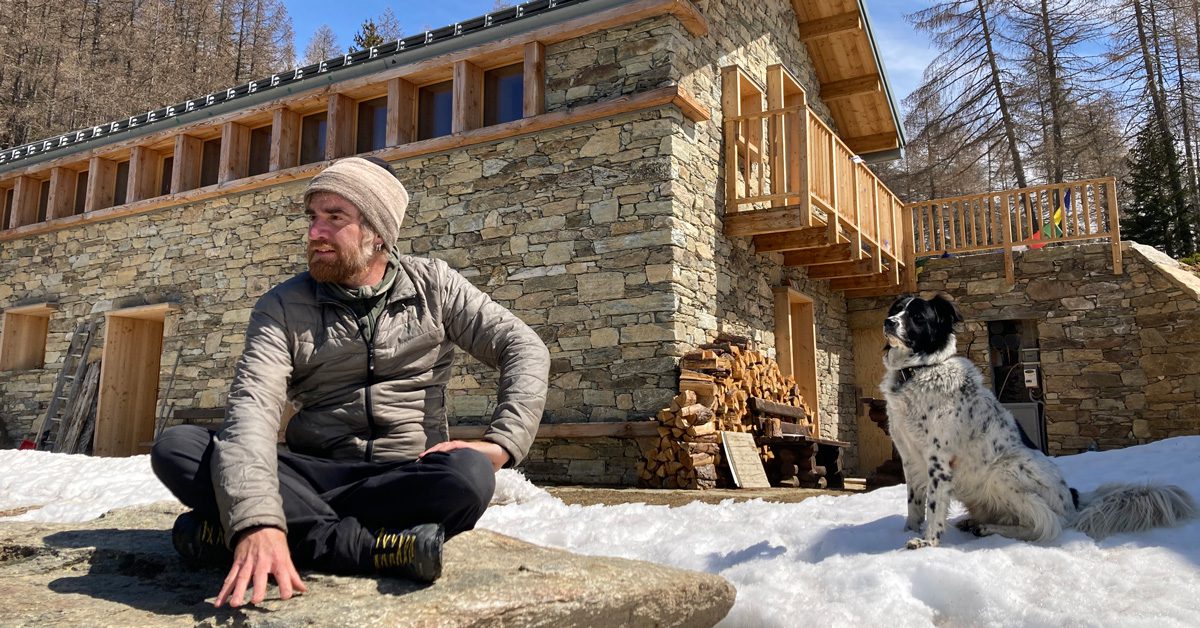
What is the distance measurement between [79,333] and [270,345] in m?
11.5

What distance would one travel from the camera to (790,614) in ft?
8.64

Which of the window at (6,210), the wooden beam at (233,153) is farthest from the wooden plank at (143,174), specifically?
the window at (6,210)

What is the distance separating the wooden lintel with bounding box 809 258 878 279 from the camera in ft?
35.0

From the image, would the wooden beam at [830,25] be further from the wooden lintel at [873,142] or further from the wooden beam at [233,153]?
the wooden beam at [233,153]

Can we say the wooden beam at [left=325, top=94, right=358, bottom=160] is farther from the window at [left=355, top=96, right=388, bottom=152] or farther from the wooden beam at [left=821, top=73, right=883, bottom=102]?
the wooden beam at [left=821, top=73, right=883, bottom=102]

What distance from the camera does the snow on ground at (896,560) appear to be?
2531mm

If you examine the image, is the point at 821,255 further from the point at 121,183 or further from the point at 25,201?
the point at 25,201

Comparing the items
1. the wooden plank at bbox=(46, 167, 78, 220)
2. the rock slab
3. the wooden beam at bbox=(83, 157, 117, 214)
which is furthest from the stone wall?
the wooden plank at bbox=(46, 167, 78, 220)

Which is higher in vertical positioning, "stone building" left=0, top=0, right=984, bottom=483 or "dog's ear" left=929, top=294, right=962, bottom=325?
"stone building" left=0, top=0, right=984, bottom=483

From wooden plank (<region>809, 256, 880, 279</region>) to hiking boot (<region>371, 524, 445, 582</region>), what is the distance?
9.59 meters

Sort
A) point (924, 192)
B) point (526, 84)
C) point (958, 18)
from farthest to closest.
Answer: point (924, 192) → point (958, 18) → point (526, 84)

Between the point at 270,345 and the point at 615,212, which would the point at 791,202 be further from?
the point at 270,345

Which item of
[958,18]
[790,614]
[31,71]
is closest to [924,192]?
[958,18]

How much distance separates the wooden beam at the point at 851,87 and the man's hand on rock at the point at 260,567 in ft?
40.8
